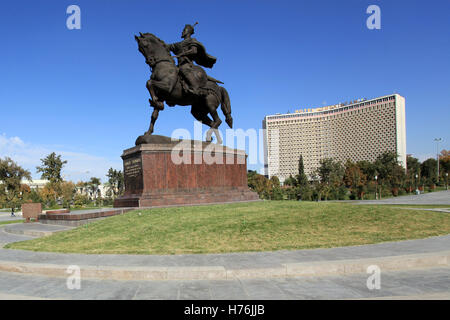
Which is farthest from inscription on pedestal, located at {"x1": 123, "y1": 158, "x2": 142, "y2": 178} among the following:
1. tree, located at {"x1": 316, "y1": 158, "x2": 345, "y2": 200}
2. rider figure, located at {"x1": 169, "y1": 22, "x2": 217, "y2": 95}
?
tree, located at {"x1": 316, "y1": 158, "x2": 345, "y2": 200}

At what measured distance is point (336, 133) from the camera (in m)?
147

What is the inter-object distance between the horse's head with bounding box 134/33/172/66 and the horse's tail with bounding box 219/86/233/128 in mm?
3282

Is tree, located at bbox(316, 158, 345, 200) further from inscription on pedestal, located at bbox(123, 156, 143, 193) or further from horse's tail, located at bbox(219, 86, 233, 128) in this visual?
inscription on pedestal, located at bbox(123, 156, 143, 193)

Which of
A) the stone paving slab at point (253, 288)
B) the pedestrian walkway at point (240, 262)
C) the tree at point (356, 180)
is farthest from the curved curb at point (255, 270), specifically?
the tree at point (356, 180)

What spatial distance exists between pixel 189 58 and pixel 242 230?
941 cm

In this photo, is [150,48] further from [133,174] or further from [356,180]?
[356,180]

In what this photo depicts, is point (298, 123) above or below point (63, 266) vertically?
above

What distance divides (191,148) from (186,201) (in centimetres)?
235

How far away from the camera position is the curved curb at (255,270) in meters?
5.40

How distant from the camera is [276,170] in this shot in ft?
512

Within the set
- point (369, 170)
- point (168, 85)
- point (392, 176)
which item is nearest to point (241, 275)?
point (168, 85)

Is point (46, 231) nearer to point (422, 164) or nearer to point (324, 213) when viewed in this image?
point (324, 213)

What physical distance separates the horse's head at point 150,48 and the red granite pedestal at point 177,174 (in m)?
3.45
